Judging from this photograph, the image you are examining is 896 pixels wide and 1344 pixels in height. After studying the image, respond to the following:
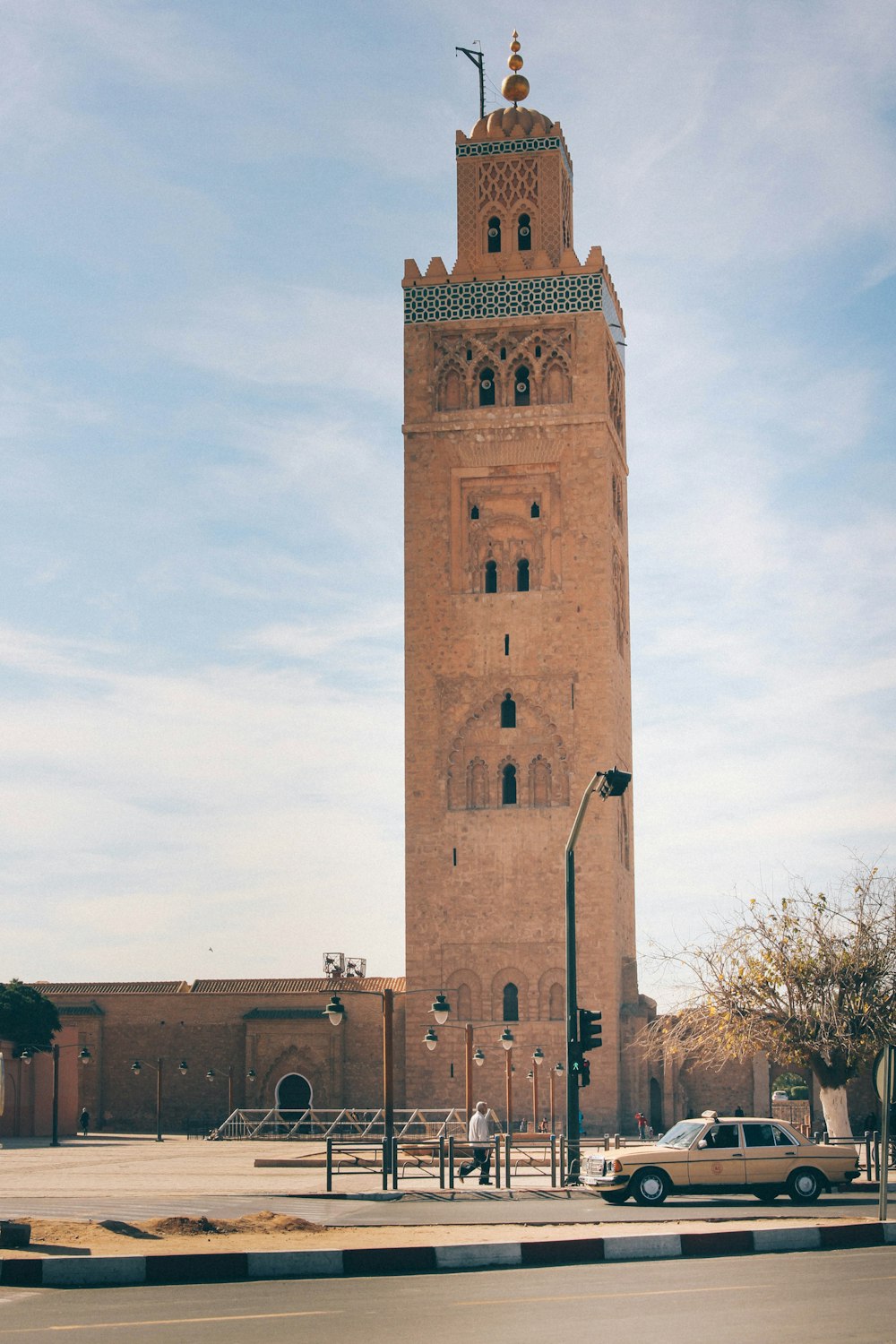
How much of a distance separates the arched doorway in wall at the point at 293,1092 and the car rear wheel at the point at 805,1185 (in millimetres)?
29873

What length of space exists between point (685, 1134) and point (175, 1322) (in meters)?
9.46

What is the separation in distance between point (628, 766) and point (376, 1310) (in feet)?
127

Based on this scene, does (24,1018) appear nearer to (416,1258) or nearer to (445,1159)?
(445,1159)

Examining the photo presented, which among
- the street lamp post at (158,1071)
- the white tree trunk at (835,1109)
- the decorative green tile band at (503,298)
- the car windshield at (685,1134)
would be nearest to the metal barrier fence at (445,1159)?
the car windshield at (685,1134)

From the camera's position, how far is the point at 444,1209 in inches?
679

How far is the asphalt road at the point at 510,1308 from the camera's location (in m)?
9.27

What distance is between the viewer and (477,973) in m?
43.9

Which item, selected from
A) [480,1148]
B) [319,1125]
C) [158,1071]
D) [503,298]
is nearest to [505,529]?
[503,298]

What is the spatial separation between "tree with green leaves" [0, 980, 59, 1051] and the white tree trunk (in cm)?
2667

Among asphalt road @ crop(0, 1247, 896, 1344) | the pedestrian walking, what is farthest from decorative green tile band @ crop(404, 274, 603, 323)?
asphalt road @ crop(0, 1247, 896, 1344)

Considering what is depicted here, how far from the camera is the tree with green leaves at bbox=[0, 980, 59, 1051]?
46.9m

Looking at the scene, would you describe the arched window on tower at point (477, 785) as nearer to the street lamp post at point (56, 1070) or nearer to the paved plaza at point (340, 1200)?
the street lamp post at point (56, 1070)

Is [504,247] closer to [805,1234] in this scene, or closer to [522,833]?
[522,833]

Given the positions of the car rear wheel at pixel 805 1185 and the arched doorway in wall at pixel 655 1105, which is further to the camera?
the arched doorway in wall at pixel 655 1105
